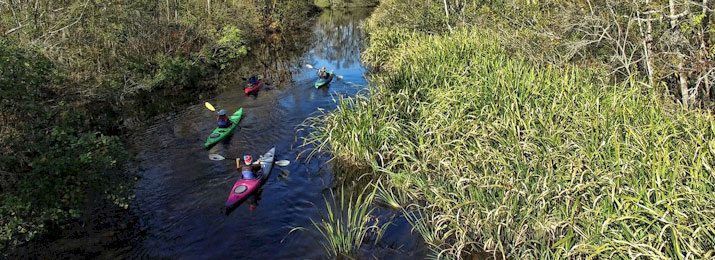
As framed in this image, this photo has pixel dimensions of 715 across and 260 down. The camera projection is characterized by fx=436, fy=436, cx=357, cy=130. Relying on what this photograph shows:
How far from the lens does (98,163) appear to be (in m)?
7.14

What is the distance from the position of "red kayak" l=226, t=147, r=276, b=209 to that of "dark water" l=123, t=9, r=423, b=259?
0.61 feet

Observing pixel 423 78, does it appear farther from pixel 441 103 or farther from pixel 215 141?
pixel 215 141

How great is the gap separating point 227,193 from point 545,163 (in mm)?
6574

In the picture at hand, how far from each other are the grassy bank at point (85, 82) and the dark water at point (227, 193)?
3.28 ft

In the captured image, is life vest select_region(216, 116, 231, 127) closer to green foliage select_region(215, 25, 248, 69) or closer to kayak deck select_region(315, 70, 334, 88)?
kayak deck select_region(315, 70, 334, 88)

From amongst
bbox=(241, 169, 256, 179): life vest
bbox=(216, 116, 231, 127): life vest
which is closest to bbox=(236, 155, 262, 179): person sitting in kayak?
bbox=(241, 169, 256, 179): life vest

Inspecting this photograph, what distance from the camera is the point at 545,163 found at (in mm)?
7062

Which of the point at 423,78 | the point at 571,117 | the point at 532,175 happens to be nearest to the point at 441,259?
the point at 532,175

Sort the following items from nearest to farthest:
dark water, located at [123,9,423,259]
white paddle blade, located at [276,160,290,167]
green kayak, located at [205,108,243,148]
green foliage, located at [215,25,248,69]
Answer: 1. dark water, located at [123,9,423,259]
2. white paddle blade, located at [276,160,290,167]
3. green kayak, located at [205,108,243,148]
4. green foliage, located at [215,25,248,69]

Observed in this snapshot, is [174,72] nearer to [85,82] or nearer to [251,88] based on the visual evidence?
[251,88]

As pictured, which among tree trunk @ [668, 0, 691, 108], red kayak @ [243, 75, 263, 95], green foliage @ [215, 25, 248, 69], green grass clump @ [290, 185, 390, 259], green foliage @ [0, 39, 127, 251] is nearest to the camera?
green foliage @ [0, 39, 127, 251]

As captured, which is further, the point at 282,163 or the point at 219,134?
the point at 219,134

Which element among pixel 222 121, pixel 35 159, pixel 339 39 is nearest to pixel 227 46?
pixel 222 121

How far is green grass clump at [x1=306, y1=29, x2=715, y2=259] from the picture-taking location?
521 centimetres
